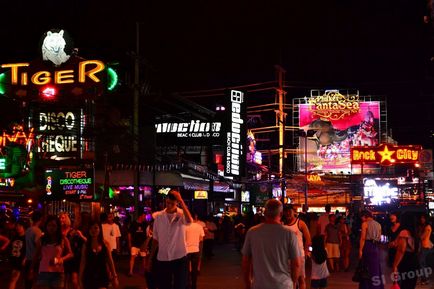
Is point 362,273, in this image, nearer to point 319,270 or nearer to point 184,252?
point 319,270

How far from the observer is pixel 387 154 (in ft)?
139

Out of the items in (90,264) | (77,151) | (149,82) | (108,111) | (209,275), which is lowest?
(209,275)

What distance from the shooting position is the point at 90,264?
9680mm

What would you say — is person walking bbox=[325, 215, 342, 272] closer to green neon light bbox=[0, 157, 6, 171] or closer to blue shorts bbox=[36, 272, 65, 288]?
blue shorts bbox=[36, 272, 65, 288]

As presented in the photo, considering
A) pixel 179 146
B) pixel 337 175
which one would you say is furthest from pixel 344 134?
pixel 179 146

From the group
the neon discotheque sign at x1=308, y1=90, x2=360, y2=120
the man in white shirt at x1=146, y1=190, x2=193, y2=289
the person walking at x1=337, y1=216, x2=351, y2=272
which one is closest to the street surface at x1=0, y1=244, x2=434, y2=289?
the person walking at x1=337, y1=216, x2=351, y2=272

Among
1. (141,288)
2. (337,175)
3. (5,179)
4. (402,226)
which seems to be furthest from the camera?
(337,175)

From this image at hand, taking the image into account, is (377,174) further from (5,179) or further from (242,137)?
(5,179)

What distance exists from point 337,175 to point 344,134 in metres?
4.04

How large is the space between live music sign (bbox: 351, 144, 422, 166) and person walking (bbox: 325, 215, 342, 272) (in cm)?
2173

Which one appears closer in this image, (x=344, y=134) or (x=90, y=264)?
(x=90, y=264)

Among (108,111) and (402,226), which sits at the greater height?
(108,111)

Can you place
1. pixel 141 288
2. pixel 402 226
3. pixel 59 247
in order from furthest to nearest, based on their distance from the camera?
pixel 141 288 → pixel 402 226 → pixel 59 247

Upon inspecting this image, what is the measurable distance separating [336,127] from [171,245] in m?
53.7
